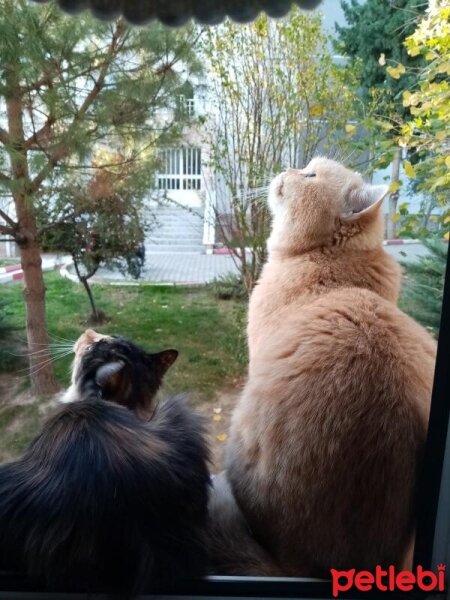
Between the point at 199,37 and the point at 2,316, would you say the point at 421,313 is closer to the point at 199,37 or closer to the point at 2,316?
the point at 199,37

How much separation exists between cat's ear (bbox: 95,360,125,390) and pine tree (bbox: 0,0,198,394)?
0.49ft

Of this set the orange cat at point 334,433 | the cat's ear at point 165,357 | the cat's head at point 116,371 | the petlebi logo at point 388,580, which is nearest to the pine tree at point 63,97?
the cat's head at point 116,371

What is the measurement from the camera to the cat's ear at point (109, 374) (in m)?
0.96

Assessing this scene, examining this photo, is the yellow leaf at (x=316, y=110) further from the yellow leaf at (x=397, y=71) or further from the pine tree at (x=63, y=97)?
the pine tree at (x=63, y=97)

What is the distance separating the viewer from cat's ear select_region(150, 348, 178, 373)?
102 cm

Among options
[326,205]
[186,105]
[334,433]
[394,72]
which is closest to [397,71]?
[394,72]

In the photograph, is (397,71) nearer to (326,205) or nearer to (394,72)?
(394,72)

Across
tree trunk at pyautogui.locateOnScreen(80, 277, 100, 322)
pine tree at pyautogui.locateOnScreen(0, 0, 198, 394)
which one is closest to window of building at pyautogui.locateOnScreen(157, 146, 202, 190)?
pine tree at pyautogui.locateOnScreen(0, 0, 198, 394)

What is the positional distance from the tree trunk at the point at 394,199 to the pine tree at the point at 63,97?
437 mm

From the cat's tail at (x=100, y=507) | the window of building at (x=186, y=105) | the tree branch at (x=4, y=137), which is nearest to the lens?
the cat's tail at (x=100, y=507)

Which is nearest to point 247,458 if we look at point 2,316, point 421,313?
point 421,313

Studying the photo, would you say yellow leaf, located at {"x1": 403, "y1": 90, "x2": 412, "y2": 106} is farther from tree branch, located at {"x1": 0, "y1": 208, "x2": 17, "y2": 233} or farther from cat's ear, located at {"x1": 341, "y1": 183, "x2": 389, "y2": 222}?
tree branch, located at {"x1": 0, "y1": 208, "x2": 17, "y2": 233}

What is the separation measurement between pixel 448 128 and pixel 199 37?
48 centimetres

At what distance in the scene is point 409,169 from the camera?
0.90 meters
